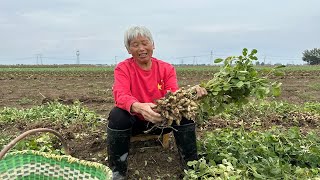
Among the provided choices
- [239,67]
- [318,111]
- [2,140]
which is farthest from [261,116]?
[2,140]

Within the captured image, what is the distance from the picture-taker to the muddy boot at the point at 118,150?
299cm

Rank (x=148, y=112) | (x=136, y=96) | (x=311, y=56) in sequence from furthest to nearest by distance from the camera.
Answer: (x=311, y=56)
(x=136, y=96)
(x=148, y=112)

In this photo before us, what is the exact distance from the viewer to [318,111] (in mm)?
5812

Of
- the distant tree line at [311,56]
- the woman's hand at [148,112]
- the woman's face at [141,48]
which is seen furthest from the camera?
the distant tree line at [311,56]

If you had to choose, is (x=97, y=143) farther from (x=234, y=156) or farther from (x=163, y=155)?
(x=234, y=156)

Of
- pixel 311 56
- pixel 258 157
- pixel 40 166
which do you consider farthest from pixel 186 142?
pixel 311 56

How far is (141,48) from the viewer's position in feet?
9.95

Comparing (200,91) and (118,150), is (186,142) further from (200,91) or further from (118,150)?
(118,150)

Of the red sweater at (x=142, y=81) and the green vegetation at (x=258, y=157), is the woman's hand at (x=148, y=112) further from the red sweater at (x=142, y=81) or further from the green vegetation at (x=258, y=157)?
the green vegetation at (x=258, y=157)

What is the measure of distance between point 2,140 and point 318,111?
4502mm

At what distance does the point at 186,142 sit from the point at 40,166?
112 cm

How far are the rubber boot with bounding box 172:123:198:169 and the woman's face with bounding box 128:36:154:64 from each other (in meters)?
0.63

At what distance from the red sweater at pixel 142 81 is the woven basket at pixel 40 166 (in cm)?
61

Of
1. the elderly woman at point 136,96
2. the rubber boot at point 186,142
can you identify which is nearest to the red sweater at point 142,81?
the elderly woman at point 136,96
